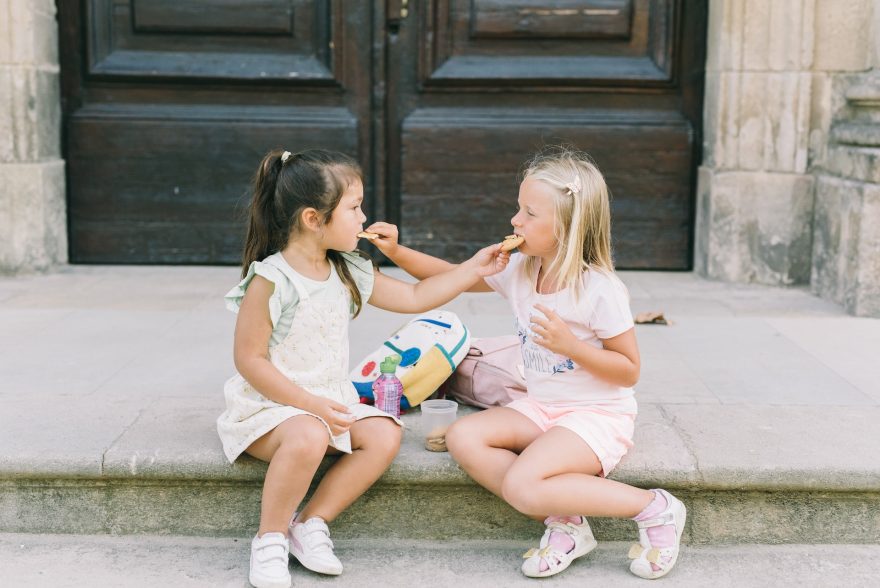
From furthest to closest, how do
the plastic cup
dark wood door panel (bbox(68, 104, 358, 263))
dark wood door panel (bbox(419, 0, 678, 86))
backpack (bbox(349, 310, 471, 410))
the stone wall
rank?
dark wood door panel (bbox(68, 104, 358, 263)) → dark wood door panel (bbox(419, 0, 678, 86)) → the stone wall → backpack (bbox(349, 310, 471, 410)) → the plastic cup

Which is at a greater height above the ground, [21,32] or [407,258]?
[21,32]

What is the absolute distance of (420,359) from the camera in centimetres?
349

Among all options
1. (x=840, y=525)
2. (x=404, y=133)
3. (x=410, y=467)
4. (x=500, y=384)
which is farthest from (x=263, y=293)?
(x=404, y=133)

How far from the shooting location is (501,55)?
5.53 m

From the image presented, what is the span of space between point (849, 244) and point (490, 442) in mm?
2485

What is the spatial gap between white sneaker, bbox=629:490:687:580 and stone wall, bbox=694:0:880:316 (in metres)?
2.40

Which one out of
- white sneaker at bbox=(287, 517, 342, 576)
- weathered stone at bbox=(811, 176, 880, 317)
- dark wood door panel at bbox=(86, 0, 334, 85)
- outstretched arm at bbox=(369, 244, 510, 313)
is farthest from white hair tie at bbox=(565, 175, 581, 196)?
dark wood door panel at bbox=(86, 0, 334, 85)

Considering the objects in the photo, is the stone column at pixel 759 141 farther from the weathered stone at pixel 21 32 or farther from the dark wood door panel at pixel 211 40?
the weathered stone at pixel 21 32

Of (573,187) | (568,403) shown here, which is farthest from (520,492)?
(573,187)

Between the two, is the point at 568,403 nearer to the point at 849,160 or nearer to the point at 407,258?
the point at 407,258

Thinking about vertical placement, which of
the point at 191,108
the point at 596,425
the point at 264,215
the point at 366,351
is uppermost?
the point at 264,215

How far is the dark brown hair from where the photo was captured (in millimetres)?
3031

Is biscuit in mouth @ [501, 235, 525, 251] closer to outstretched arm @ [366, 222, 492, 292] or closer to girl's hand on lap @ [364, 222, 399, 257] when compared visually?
outstretched arm @ [366, 222, 492, 292]

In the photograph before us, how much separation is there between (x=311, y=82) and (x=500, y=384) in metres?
2.55
